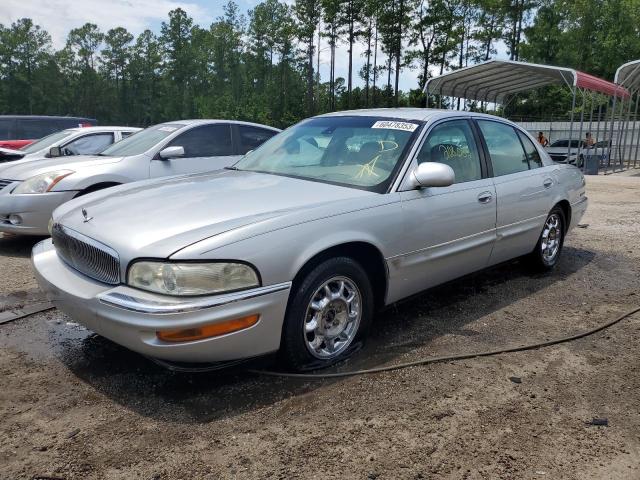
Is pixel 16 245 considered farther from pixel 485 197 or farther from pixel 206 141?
pixel 485 197


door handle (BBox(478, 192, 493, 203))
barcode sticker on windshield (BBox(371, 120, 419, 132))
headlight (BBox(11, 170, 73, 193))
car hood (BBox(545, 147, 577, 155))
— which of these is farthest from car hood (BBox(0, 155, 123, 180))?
car hood (BBox(545, 147, 577, 155))

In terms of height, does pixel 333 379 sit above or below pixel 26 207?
below

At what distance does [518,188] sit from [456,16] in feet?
159

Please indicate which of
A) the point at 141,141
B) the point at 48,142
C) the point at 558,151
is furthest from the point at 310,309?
the point at 558,151

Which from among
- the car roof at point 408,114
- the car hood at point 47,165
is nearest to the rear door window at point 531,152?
the car roof at point 408,114

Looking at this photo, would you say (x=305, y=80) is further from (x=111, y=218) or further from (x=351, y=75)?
(x=111, y=218)

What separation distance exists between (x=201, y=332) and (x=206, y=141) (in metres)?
4.74

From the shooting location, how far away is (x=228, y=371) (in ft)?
10.1

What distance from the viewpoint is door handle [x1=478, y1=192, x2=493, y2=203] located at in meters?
4.05

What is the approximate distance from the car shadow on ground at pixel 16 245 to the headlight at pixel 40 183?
27.2 inches

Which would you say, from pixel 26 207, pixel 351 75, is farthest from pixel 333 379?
pixel 351 75

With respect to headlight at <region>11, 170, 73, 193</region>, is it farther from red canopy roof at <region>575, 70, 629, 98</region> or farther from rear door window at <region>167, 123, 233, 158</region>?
red canopy roof at <region>575, 70, 629, 98</region>

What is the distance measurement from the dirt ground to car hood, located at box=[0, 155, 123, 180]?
262 centimetres

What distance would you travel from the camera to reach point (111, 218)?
301cm
